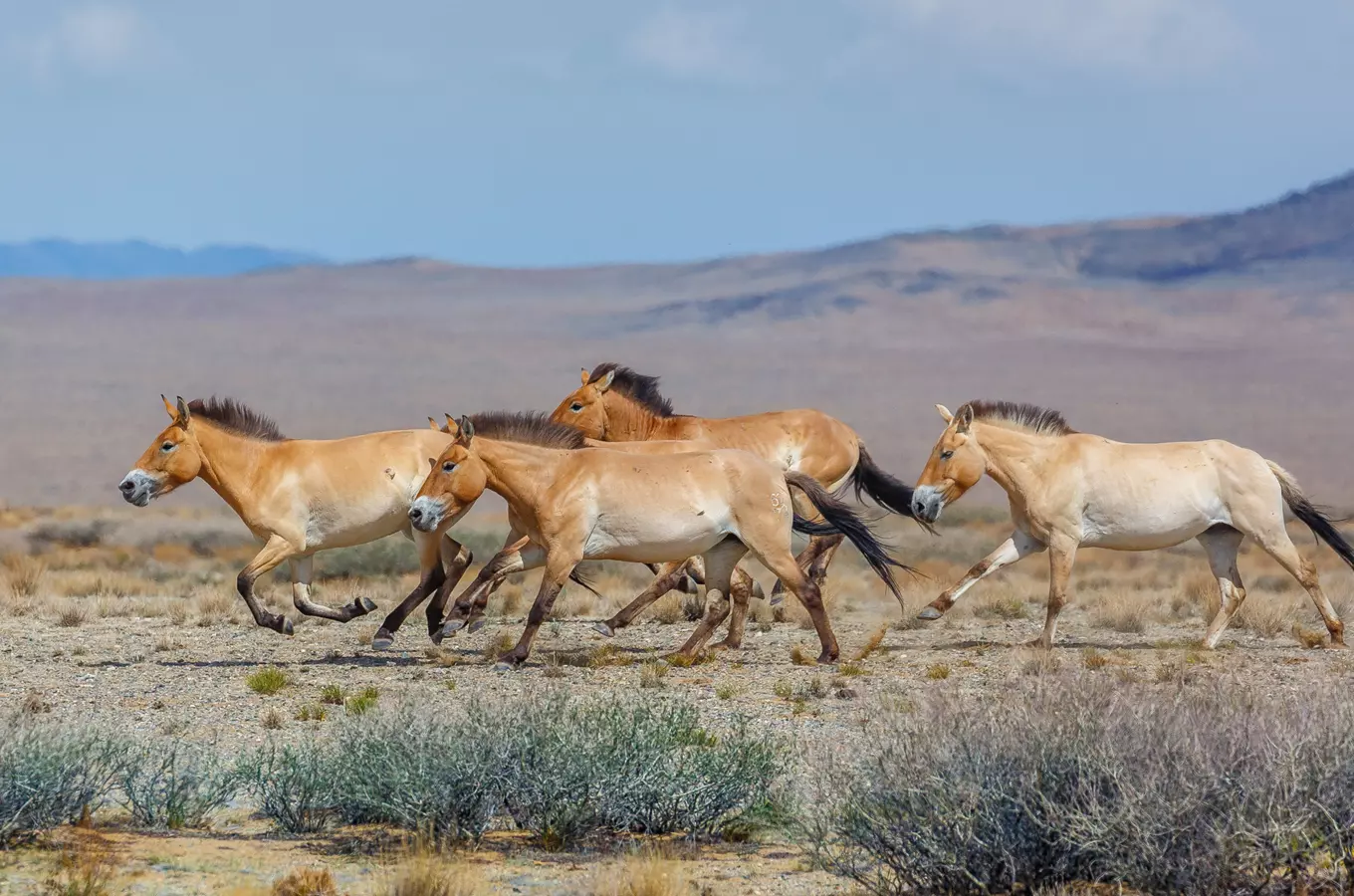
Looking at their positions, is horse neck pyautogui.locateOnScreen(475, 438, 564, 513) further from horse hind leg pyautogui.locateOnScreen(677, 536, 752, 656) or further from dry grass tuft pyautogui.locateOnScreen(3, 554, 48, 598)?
dry grass tuft pyautogui.locateOnScreen(3, 554, 48, 598)

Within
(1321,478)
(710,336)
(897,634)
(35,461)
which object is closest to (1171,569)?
(897,634)

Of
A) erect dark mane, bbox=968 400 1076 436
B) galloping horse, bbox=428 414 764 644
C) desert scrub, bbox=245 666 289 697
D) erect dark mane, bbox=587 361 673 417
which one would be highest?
erect dark mane, bbox=587 361 673 417

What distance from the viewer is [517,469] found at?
1471 centimetres

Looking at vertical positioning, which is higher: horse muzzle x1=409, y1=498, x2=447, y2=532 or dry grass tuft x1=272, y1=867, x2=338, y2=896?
horse muzzle x1=409, y1=498, x2=447, y2=532

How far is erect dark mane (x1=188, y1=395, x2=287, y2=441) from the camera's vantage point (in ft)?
53.5

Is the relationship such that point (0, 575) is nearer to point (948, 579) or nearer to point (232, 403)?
point (232, 403)

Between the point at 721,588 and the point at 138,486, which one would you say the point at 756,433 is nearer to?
the point at 721,588

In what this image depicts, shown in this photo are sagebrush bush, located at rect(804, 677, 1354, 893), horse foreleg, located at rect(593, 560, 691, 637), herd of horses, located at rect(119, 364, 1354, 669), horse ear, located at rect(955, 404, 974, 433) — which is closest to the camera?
sagebrush bush, located at rect(804, 677, 1354, 893)

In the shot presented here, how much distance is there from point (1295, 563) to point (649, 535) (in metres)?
6.46

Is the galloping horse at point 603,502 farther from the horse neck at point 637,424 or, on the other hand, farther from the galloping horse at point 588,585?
the horse neck at point 637,424

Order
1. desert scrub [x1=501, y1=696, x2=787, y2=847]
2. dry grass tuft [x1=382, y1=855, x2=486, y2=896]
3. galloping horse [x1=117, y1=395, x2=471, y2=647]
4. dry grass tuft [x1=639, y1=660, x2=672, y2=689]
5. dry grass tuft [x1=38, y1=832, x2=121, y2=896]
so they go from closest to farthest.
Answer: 1. dry grass tuft [x1=382, y1=855, x2=486, y2=896]
2. dry grass tuft [x1=38, y1=832, x2=121, y2=896]
3. desert scrub [x1=501, y1=696, x2=787, y2=847]
4. dry grass tuft [x1=639, y1=660, x2=672, y2=689]
5. galloping horse [x1=117, y1=395, x2=471, y2=647]

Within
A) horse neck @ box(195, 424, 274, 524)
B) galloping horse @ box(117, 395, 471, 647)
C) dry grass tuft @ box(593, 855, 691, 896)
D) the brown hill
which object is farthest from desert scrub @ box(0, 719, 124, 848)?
the brown hill

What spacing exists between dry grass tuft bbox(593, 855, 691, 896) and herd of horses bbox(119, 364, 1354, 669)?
22.7ft

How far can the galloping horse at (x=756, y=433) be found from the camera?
1894 centimetres
